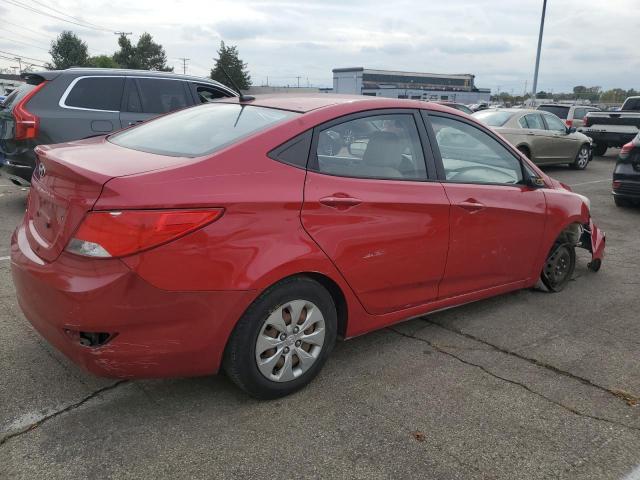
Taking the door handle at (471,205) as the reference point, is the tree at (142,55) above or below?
above

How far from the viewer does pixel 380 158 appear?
334 centimetres

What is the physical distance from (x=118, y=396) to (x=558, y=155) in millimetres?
12885

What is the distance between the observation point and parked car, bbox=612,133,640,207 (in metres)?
8.60

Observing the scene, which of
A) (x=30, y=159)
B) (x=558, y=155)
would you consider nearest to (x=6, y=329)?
(x=30, y=159)

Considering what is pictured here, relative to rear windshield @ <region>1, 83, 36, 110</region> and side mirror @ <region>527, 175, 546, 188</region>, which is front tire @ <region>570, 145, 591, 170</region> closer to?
side mirror @ <region>527, 175, 546, 188</region>

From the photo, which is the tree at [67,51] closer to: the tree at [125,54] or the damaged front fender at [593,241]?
the tree at [125,54]

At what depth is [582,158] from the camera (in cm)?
1438

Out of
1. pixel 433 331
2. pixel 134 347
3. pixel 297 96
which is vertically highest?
pixel 297 96

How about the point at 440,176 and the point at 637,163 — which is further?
the point at 637,163

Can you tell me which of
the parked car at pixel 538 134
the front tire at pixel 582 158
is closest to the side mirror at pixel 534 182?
the parked car at pixel 538 134

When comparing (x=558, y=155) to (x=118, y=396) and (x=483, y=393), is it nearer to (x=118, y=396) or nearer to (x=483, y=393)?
(x=483, y=393)

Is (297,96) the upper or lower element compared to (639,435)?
upper

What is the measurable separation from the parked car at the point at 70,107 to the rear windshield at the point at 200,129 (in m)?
3.61

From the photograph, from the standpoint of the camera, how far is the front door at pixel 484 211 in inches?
144
